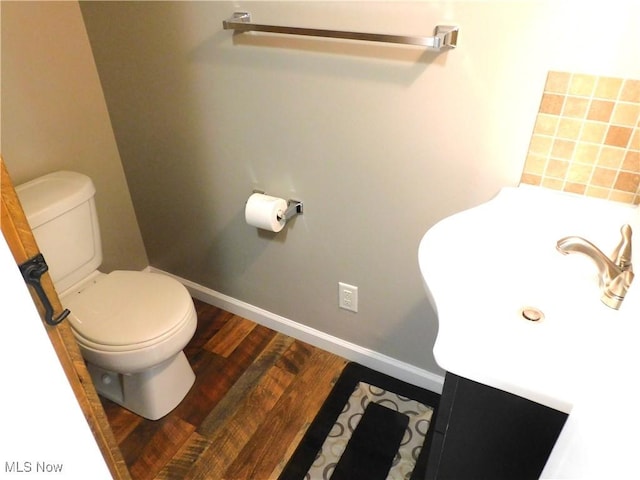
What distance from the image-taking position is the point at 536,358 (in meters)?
0.78

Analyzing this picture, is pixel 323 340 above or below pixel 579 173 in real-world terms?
below

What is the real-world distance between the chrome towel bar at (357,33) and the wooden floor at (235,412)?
1.23m

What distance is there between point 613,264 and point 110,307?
1.46 meters

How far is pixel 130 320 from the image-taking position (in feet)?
4.96

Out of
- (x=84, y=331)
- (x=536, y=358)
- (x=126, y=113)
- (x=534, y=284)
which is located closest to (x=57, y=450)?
(x=84, y=331)

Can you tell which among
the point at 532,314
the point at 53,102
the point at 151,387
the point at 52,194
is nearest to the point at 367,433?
the point at 151,387

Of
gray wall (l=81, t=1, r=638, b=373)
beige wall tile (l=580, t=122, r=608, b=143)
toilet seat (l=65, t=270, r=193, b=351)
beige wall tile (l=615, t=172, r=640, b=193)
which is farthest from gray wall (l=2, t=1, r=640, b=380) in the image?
toilet seat (l=65, t=270, r=193, b=351)

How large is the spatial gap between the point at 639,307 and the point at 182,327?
52.8 inches

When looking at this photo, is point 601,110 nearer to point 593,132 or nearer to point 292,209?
point 593,132

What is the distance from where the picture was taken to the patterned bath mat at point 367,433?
1489 millimetres

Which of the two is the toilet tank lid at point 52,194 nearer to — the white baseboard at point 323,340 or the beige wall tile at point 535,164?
the white baseboard at point 323,340

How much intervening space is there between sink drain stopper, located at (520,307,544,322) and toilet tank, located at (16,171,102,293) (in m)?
1.41

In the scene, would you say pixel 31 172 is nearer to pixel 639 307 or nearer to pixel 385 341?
pixel 385 341


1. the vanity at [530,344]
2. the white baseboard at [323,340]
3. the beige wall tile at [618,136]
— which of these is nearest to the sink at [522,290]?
the vanity at [530,344]
